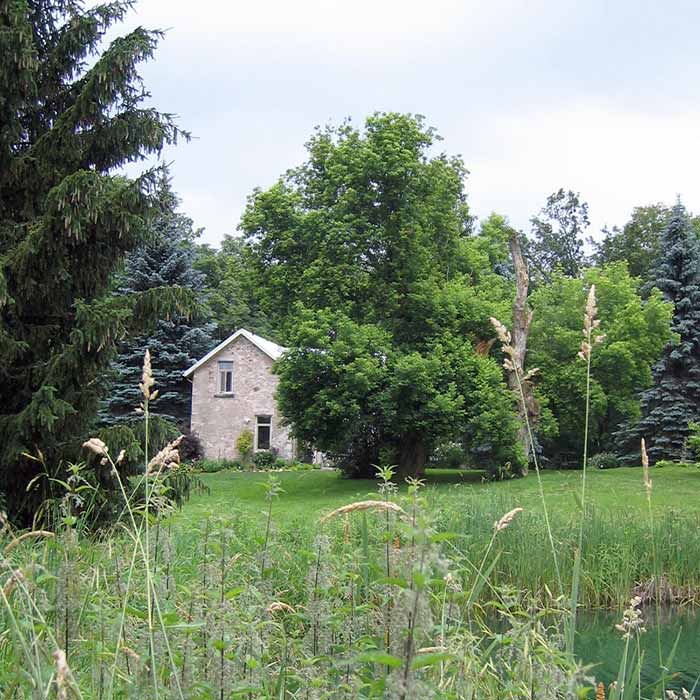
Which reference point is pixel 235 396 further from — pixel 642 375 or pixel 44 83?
pixel 44 83

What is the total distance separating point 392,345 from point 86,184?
46.3 feet

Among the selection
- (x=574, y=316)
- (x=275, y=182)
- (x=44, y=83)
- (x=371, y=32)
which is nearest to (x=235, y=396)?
(x=275, y=182)

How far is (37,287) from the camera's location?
9.32m

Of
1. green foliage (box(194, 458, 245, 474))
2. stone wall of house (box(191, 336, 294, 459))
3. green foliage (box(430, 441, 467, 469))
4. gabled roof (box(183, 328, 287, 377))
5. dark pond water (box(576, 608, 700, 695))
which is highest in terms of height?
gabled roof (box(183, 328, 287, 377))

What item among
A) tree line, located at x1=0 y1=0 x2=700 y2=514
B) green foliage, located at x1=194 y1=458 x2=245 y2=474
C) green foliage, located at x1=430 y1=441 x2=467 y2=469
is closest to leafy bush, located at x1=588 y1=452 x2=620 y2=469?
tree line, located at x1=0 y1=0 x2=700 y2=514

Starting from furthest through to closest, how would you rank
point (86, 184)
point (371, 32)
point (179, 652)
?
point (86, 184), point (371, 32), point (179, 652)

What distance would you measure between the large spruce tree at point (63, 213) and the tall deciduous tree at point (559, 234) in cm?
3887

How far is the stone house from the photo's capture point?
33438mm

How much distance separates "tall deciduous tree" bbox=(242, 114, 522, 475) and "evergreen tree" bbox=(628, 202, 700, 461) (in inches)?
316

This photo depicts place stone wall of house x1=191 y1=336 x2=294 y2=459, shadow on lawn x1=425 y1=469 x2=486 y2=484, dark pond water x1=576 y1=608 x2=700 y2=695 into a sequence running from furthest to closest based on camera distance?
stone wall of house x1=191 y1=336 x2=294 y2=459
shadow on lawn x1=425 y1=469 x2=486 y2=484
dark pond water x1=576 y1=608 x2=700 y2=695

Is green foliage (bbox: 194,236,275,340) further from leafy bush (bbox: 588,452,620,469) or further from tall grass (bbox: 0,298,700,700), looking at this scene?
tall grass (bbox: 0,298,700,700)

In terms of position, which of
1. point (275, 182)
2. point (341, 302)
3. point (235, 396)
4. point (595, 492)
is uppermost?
point (275, 182)

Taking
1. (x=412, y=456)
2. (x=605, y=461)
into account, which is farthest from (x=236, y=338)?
(x=605, y=461)

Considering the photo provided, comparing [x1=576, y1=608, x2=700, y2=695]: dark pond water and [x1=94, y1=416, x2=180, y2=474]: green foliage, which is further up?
[x1=94, y1=416, x2=180, y2=474]: green foliage
